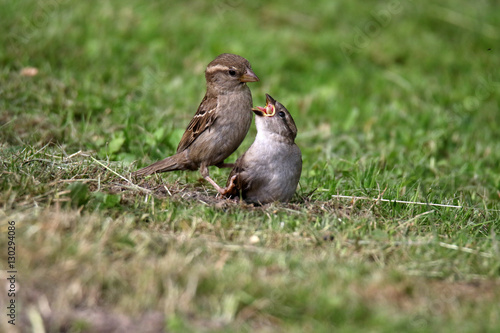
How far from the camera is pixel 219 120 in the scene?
19.1ft

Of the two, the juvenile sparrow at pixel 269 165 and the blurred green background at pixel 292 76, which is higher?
the juvenile sparrow at pixel 269 165

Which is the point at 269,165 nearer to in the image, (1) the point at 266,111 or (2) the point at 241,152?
(1) the point at 266,111

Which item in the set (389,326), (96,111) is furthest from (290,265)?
(96,111)

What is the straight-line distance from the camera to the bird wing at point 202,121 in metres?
5.89

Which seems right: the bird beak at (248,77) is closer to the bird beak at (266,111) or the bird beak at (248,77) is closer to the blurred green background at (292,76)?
the bird beak at (266,111)

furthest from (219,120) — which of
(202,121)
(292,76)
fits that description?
(292,76)

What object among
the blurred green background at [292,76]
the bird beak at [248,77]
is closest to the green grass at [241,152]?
the blurred green background at [292,76]

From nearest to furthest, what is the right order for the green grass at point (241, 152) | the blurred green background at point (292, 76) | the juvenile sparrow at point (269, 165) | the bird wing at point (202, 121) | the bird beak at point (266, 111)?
1. the green grass at point (241, 152)
2. the juvenile sparrow at point (269, 165)
3. the bird beak at point (266, 111)
4. the bird wing at point (202, 121)
5. the blurred green background at point (292, 76)

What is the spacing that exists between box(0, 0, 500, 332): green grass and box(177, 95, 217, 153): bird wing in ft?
1.31

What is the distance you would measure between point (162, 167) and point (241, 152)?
1.62 metres

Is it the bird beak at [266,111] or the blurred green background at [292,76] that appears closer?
the bird beak at [266,111]

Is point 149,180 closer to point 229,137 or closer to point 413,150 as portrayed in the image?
point 229,137

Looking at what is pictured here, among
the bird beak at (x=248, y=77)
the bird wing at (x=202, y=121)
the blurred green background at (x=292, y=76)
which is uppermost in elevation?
the bird beak at (x=248, y=77)

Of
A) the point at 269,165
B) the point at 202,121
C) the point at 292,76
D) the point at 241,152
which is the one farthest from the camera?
the point at 292,76
